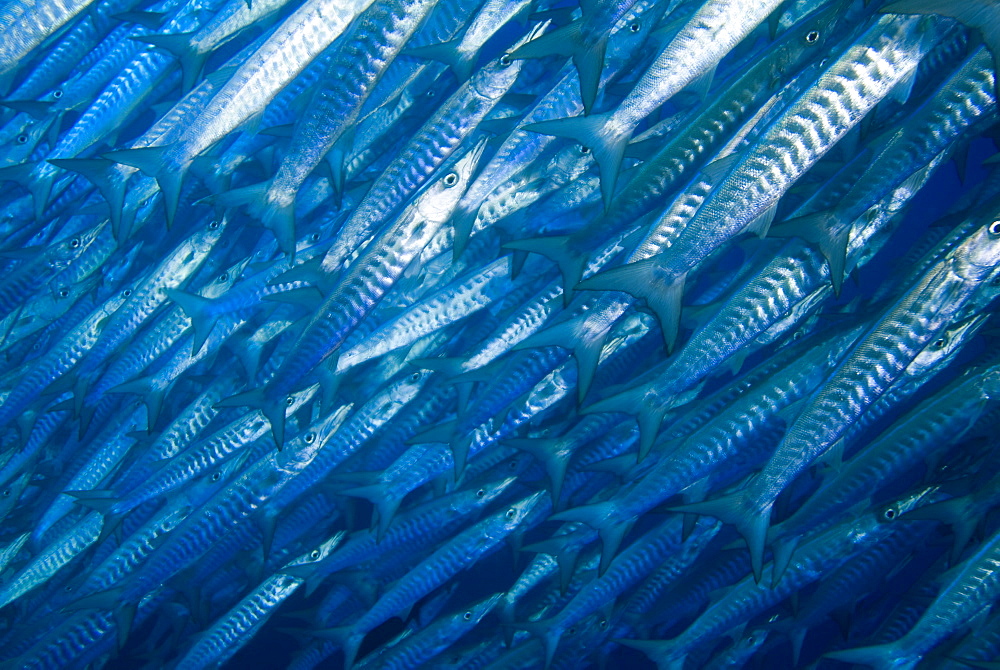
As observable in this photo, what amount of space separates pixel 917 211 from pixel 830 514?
1000cm

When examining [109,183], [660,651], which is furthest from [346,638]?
[109,183]

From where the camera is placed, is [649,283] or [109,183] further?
[109,183]

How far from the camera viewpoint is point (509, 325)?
328 cm

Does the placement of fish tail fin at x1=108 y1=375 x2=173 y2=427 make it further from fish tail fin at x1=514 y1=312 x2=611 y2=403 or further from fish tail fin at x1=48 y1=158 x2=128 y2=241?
fish tail fin at x1=514 y1=312 x2=611 y2=403

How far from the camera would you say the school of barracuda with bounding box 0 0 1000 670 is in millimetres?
2326

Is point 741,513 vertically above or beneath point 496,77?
beneath

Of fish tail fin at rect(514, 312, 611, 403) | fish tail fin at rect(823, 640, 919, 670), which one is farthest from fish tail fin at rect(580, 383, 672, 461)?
fish tail fin at rect(823, 640, 919, 670)

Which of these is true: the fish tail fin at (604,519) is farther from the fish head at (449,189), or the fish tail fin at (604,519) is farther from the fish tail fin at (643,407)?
the fish head at (449,189)

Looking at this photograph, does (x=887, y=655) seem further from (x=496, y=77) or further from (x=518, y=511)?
(x=496, y=77)

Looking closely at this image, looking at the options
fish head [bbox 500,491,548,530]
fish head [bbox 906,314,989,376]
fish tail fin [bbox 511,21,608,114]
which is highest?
fish tail fin [bbox 511,21,608,114]

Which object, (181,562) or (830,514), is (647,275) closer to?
(830,514)

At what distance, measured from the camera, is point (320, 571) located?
379 cm

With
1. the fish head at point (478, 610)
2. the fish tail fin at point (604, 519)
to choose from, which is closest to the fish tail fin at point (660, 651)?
the fish tail fin at point (604, 519)

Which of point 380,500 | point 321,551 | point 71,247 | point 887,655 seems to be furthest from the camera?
point 71,247
